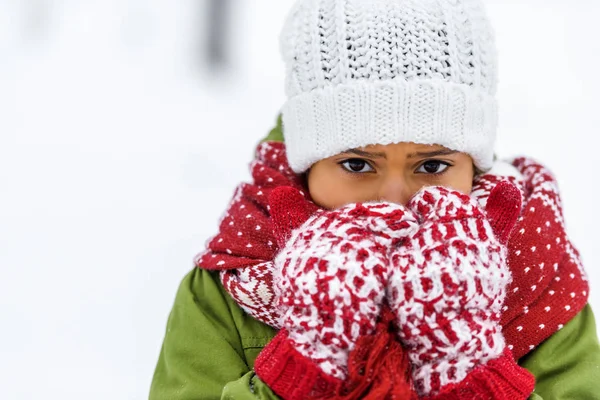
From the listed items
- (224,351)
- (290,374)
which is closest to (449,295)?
(290,374)

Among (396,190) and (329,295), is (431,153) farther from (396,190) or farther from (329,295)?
(329,295)

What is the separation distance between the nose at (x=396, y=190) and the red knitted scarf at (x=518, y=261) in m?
0.17

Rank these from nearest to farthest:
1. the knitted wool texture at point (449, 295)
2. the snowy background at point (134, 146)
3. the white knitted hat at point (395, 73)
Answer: the knitted wool texture at point (449, 295) → the white knitted hat at point (395, 73) → the snowy background at point (134, 146)

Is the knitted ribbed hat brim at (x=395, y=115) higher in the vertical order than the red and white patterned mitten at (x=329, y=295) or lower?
higher

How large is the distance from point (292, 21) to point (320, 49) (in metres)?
0.13

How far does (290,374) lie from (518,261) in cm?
46

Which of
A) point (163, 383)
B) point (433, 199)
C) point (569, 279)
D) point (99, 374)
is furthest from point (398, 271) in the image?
point (99, 374)

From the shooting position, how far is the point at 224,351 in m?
1.23

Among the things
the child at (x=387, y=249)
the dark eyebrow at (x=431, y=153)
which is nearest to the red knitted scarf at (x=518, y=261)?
the child at (x=387, y=249)

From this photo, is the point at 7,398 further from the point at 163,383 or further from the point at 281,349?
the point at 281,349

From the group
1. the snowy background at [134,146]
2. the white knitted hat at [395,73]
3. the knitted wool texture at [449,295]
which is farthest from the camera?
the snowy background at [134,146]

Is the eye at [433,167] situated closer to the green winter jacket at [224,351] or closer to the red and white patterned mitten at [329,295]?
the red and white patterned mitten at [329,295]

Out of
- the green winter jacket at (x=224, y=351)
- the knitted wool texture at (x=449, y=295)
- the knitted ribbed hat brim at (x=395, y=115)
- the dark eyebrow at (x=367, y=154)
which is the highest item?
the knitted ribbed hat brim at (x=395, y=115)

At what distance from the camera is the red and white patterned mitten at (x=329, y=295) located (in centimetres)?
93
